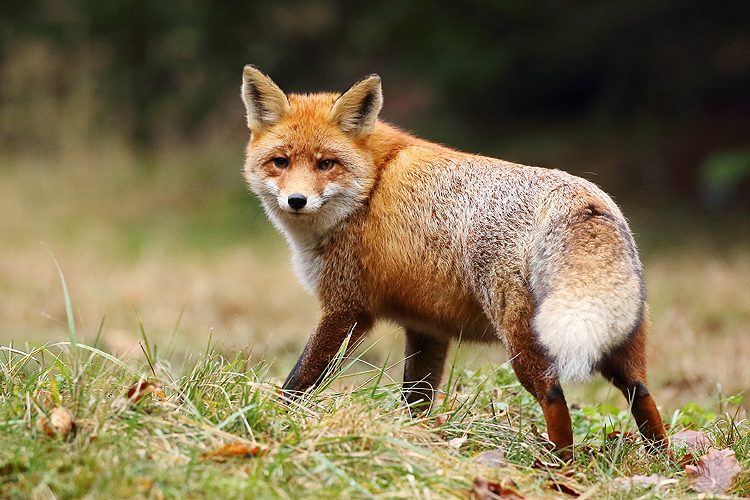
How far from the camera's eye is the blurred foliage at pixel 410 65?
12297mm

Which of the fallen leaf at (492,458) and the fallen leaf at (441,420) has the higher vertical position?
the fallen leaf at (492,458)

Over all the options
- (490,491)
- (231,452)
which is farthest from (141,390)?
(490,491)

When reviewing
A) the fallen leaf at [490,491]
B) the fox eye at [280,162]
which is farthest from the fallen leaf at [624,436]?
the fox eye at [280,162]

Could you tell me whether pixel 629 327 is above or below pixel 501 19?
below

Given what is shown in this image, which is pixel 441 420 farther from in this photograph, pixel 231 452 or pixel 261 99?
pixel 261 99

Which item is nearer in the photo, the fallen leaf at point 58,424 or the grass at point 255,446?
the grass at point 255,446

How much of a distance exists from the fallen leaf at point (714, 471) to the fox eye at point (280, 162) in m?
2.42

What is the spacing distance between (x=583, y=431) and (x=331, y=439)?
167 cm

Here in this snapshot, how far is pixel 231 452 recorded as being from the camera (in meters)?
2.61

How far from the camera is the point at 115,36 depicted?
16828 mm

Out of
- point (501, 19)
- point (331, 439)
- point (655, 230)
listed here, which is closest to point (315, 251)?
point (331, 439)

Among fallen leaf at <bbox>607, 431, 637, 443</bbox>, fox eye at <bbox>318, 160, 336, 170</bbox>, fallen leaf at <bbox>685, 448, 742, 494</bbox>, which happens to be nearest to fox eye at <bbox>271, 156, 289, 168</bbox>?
fox eye at <bbox>318, 160, 336, 170</bbox>

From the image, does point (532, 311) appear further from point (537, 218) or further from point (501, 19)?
point (501, 19)

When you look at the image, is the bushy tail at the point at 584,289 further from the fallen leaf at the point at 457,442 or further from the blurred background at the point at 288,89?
the blurred background at the point at 288,89
